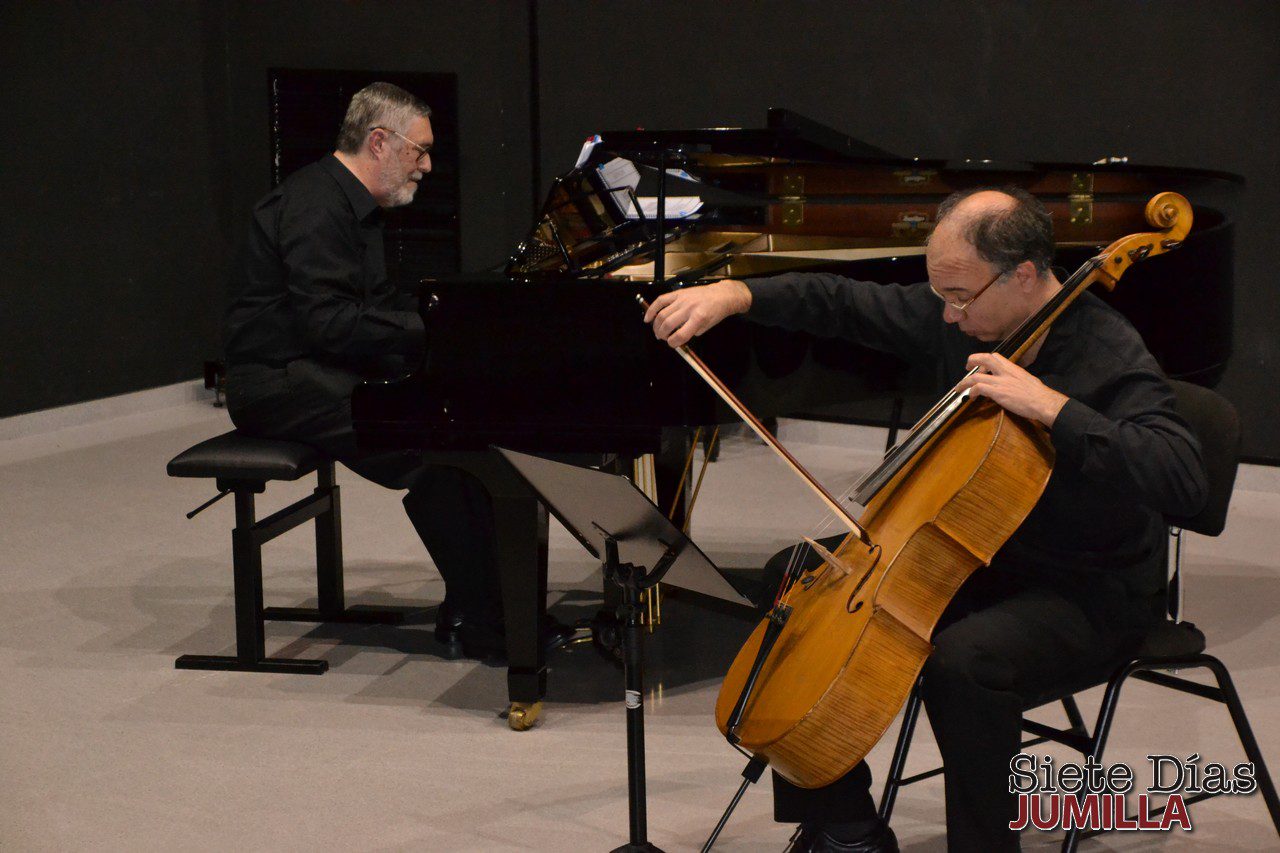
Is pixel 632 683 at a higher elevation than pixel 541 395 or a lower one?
lower

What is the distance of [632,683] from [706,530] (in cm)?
254

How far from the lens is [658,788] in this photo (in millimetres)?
2832

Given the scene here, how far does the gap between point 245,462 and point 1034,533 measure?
1973 millimetres

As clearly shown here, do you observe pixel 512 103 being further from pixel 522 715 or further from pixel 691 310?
pixel 691 310

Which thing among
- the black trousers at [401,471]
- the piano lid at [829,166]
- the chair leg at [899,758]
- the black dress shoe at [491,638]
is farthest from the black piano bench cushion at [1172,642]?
the black trousers at [401,471]

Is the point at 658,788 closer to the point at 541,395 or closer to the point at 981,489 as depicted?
the point at 541,395

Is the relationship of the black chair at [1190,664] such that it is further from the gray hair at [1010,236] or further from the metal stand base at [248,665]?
the metal stand base at [248,665]

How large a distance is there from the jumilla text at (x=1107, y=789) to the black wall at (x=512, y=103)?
2.82 metres

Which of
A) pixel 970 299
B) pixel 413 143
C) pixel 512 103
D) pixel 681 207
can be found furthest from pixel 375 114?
pixel 512 103

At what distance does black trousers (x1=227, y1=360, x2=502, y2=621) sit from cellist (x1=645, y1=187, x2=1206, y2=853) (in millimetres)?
1404

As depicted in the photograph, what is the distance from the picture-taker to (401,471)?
3508 millimetres

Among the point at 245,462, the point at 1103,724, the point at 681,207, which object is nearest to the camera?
the point at 1103,724

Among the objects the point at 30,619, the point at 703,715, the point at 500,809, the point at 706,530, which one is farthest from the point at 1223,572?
the point at 30,619

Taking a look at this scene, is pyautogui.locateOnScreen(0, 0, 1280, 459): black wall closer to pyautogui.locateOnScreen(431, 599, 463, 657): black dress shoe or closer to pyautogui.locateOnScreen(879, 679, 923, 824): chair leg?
pyautogui.locateOnScreen(431, 599, 463, 657): black dress shoe
